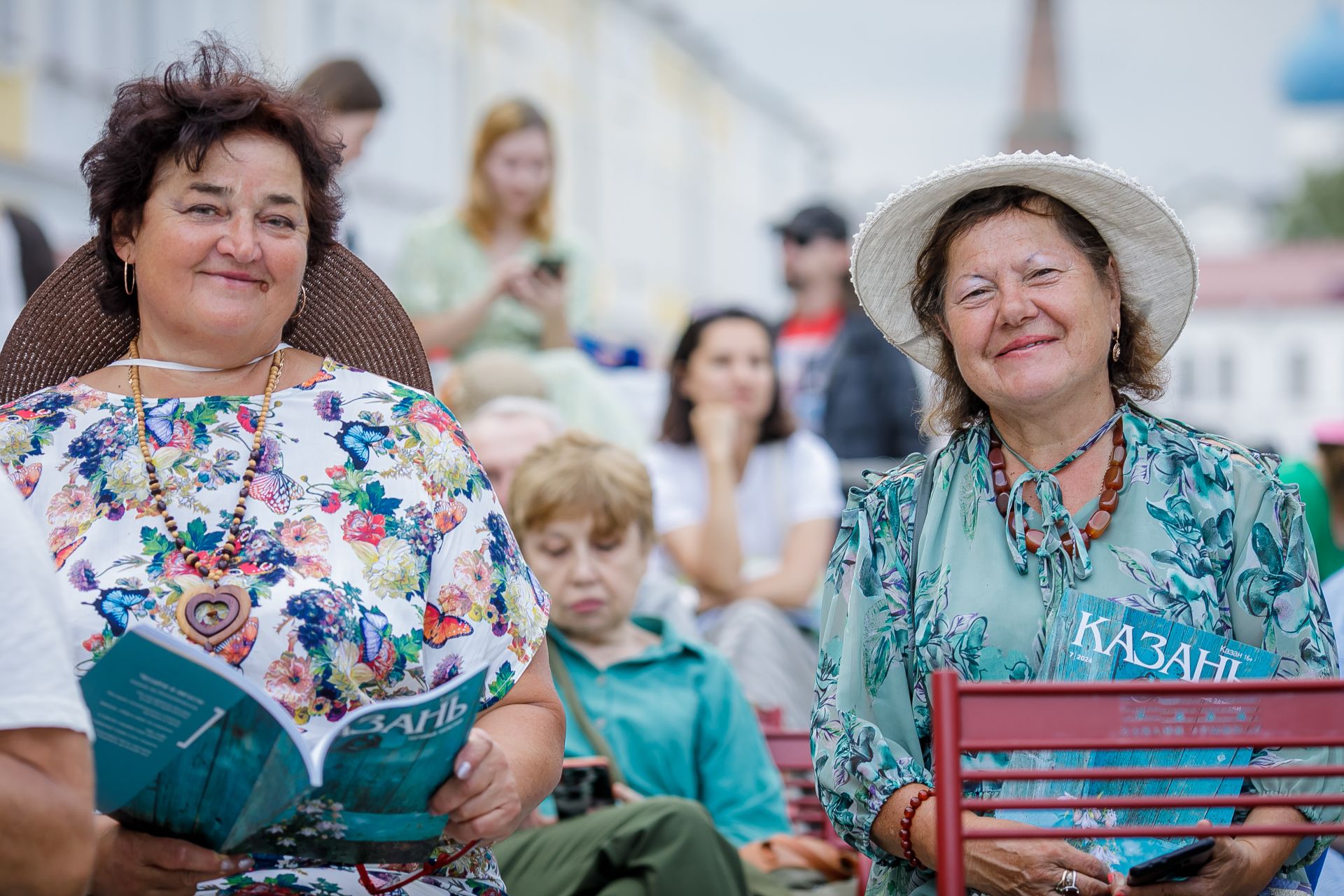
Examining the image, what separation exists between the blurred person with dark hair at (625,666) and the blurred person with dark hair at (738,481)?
132 centimetres

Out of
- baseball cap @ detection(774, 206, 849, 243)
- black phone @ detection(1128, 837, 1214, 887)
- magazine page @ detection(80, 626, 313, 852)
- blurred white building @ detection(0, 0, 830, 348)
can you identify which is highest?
blurred white building @ detection(0, 0, 830, 348)

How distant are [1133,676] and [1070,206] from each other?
0.82 metres

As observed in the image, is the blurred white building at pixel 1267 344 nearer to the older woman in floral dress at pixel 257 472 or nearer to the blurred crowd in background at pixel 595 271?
the blurred crowd in background at pixel 595 271

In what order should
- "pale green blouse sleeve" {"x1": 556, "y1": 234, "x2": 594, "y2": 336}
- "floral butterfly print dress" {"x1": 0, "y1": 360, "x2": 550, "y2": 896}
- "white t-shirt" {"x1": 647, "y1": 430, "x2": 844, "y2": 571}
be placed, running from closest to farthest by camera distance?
"floral butterfly print dress" {"x1": 0, "y1": 360, "x2": 550, "y2": 896} → "white t-shirt" {"x1": 647, "y1": 430, "x2": 844, "y2": 571} → "pale green blouse sleeve" {"x1": 556, "y1": 234, "x2": 594, "y2": 336}

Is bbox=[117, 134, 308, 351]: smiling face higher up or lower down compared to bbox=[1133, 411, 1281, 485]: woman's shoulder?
higher up

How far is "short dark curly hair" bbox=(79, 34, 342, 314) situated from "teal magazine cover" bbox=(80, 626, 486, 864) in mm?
1078

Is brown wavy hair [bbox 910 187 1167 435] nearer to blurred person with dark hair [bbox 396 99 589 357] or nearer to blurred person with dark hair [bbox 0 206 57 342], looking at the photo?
blurred person with dark hair [bbox 396 99 589 357]

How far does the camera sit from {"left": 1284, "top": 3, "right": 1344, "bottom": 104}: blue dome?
59.3 metres

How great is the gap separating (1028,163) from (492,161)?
3.70 meters

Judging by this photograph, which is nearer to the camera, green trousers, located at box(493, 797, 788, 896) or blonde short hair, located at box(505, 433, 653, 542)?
green trousers, located at box(493, 797, 788, 896)

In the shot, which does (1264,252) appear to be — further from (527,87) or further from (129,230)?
(129,230)

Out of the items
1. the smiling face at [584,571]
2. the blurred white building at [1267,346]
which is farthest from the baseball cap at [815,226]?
the blurred white building at [1267,346]

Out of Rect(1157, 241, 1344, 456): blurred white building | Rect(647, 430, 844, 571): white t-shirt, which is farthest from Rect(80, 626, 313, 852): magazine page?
Rect(1157, 241, 1344, 456): blurred white building

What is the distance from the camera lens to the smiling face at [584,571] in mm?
3842
